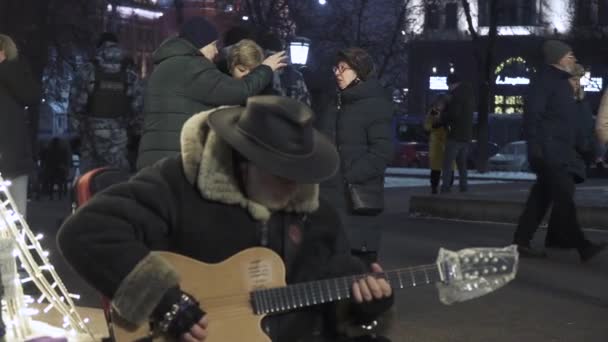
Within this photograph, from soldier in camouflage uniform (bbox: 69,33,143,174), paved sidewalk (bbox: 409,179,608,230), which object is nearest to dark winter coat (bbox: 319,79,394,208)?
soldier in camouflage uniform (bbox: 69,33,143,174)

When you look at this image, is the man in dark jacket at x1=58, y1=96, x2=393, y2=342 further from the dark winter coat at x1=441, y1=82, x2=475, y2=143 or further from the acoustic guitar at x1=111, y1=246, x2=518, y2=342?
the dark winter coat at x1=441, y1=82, x2=475, y2=143

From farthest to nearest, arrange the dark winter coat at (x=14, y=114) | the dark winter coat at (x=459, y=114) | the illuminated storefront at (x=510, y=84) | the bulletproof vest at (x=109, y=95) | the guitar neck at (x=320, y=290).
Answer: the illuminated storefront at (x=510, y=84), the dark winter coat at (x=459, y=114), the bulletproof vest at (x=109, y=95), the dark winter coat at (x=14, y=114), the guitar neck at (x=320, y=290)

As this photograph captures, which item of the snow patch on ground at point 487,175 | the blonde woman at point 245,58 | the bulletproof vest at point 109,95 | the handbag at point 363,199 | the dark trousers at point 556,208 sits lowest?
the snow patch on ground at point 487,175

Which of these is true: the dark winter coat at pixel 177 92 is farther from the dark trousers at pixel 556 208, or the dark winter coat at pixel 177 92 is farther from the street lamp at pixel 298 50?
the street lamp at pixel 298 50

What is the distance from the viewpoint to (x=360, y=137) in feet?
27.8

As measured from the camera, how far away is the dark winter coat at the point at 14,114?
29.7ft

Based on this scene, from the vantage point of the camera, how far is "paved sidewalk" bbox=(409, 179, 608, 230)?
1405cm

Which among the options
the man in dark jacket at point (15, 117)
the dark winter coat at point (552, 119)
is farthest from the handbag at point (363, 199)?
the dark winter coat at point (552, 119)

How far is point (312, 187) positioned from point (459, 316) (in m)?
4.42

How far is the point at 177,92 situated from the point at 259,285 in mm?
3782

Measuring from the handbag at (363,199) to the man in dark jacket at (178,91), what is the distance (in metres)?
1.03

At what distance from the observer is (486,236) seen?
13555 millimetres

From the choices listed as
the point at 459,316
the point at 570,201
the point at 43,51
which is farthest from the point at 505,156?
the point at 459,316

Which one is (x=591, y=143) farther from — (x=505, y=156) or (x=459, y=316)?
(x=505, y=156)
